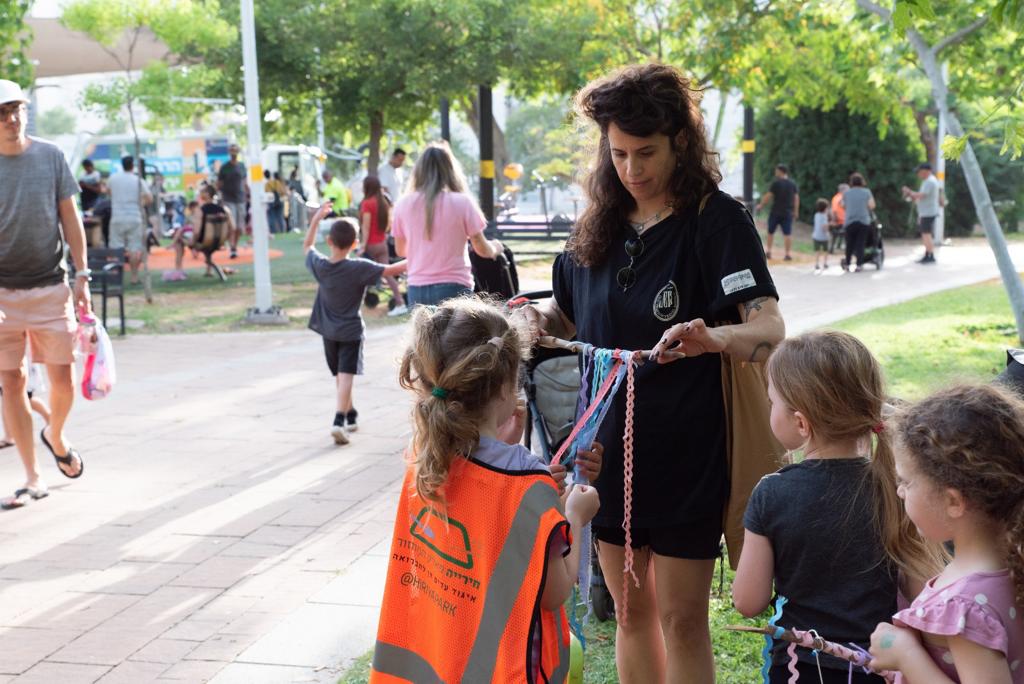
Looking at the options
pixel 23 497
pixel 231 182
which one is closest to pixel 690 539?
pixel 23 497

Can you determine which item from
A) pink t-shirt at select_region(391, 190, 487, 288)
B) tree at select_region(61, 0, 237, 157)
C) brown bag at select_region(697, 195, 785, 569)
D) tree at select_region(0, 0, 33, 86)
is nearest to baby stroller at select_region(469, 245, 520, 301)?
pink t-shirt at select_region(391, 190, 487, 288)

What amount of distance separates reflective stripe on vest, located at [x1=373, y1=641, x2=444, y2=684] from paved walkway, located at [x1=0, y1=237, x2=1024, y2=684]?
1450 millimetres

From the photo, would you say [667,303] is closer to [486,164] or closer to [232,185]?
[486,164]

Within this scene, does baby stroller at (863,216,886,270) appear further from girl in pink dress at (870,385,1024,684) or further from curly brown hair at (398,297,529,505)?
girl in pink dress at (870,385,1024,684)

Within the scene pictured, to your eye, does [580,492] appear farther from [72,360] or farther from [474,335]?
[72,360]

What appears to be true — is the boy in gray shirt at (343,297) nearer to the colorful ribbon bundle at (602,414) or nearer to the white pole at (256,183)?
the colorful ribbon bundle at (602,414)

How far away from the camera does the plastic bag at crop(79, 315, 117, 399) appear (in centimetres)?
625

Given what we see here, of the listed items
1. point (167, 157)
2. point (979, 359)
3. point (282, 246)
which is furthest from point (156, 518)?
point (167, 157)

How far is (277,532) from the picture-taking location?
5730mm

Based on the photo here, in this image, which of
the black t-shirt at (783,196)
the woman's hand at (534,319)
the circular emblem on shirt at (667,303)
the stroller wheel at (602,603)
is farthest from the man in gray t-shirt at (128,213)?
the circular emblem on shirt at (667,303)

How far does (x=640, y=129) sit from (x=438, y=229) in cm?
444

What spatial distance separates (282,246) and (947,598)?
26350 mm

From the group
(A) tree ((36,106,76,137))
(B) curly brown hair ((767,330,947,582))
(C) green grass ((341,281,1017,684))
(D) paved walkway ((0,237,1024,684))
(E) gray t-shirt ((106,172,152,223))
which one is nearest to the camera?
(B) curly brown hair ((767,330,947,582))

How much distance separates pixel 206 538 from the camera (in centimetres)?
565
